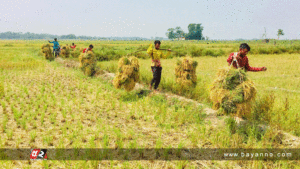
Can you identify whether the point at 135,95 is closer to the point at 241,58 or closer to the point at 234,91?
the point at 241,58

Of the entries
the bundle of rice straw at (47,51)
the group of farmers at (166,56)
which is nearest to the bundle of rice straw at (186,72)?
the group of farmers at (166,56)

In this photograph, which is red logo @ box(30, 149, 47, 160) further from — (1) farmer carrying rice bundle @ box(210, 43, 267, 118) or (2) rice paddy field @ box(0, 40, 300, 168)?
(1) farmer carrying rice bundle @ box(210, 43, 267, 118)

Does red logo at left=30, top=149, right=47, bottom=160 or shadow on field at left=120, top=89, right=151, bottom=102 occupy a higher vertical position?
shadow on field at left=120, top=89, right=151, bottom=102

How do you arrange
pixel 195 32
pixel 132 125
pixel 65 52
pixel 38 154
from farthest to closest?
1. pixel 195 32
2. pixel 65 52
3. pixel 132 125
4. pixel 38 154

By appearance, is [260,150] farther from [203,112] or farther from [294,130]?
[203,112]

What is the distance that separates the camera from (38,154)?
3.28 m

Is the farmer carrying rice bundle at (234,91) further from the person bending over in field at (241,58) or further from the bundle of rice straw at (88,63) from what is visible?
the bundle of rice straw at (88,63)

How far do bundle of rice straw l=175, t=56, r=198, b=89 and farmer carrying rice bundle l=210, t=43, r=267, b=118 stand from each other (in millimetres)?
2554

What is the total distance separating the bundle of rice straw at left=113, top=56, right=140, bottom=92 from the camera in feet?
20.8

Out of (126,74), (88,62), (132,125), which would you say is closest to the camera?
(132,125)

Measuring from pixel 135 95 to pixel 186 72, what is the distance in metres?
1.84

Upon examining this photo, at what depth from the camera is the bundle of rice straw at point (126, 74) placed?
6.34 m

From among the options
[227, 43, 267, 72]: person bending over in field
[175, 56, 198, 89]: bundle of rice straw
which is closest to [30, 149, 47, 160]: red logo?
[227, 43, 267, 72]: person bending over in field

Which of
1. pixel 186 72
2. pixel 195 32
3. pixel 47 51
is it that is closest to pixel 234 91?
pixel 186 72
